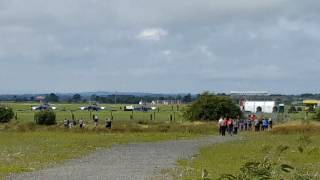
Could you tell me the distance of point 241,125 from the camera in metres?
67.1

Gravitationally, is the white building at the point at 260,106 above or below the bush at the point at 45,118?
above

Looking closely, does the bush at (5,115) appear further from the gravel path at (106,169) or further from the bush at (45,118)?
the gravel path at (106,169)

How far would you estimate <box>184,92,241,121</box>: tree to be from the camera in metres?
76.1

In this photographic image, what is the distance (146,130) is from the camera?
6419 centimetres

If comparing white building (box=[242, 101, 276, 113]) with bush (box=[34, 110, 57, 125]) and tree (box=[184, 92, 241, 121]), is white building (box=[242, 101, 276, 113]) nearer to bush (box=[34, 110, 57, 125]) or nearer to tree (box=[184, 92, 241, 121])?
tree (box=[184, 92, 241, 121])

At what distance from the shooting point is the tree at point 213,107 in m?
76.1

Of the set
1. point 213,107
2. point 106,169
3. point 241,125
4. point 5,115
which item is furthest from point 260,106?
point 106,169

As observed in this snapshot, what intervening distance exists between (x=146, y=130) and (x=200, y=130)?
521 centimetres

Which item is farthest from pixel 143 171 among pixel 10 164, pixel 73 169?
pixel 10 164

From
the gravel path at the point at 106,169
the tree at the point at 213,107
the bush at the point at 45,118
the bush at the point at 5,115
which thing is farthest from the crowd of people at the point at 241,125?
the bush at the point at 5,115

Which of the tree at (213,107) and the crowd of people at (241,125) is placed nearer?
the crowd of people at (241,125)

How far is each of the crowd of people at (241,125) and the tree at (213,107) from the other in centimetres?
720

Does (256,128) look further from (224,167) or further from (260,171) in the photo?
(260,171)

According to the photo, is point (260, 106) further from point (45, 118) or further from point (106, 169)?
point (106, 169)
